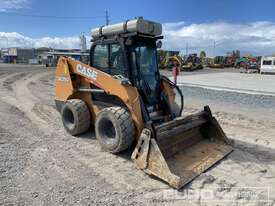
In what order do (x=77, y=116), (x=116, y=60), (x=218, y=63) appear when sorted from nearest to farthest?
(x=116, y=60) < (x=77, y=116) < (x=218, y=63)

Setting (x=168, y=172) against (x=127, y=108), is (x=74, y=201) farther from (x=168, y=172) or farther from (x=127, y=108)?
(x=127, y=108)

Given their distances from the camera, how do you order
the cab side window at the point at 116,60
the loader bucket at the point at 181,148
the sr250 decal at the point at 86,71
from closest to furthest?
1. the loader bucket at the point at 181,148
2. the cab side window at the point at 116,60
3. the sr250 decal at the point at 86,71

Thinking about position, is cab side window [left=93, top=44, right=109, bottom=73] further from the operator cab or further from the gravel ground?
the gravel ground

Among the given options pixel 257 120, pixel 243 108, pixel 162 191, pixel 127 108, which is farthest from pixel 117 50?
pixel 243 108

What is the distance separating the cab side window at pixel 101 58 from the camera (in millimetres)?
4895

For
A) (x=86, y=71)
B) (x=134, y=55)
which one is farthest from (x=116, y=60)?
(x=86, y=71)

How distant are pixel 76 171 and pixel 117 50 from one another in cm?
220

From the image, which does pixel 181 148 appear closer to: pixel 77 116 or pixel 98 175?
pixel 98 175

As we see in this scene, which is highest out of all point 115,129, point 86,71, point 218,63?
point 218,63

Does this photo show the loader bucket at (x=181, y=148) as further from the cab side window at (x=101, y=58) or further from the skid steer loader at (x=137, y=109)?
the cab side window at (x=101, y=58)

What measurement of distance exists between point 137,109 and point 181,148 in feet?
3.59

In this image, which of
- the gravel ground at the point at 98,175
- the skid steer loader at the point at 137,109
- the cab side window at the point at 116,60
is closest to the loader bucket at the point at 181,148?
the skid steer loader at the point at 137,109

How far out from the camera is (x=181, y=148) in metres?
4.55

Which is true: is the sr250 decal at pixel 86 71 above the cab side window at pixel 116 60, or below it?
below
